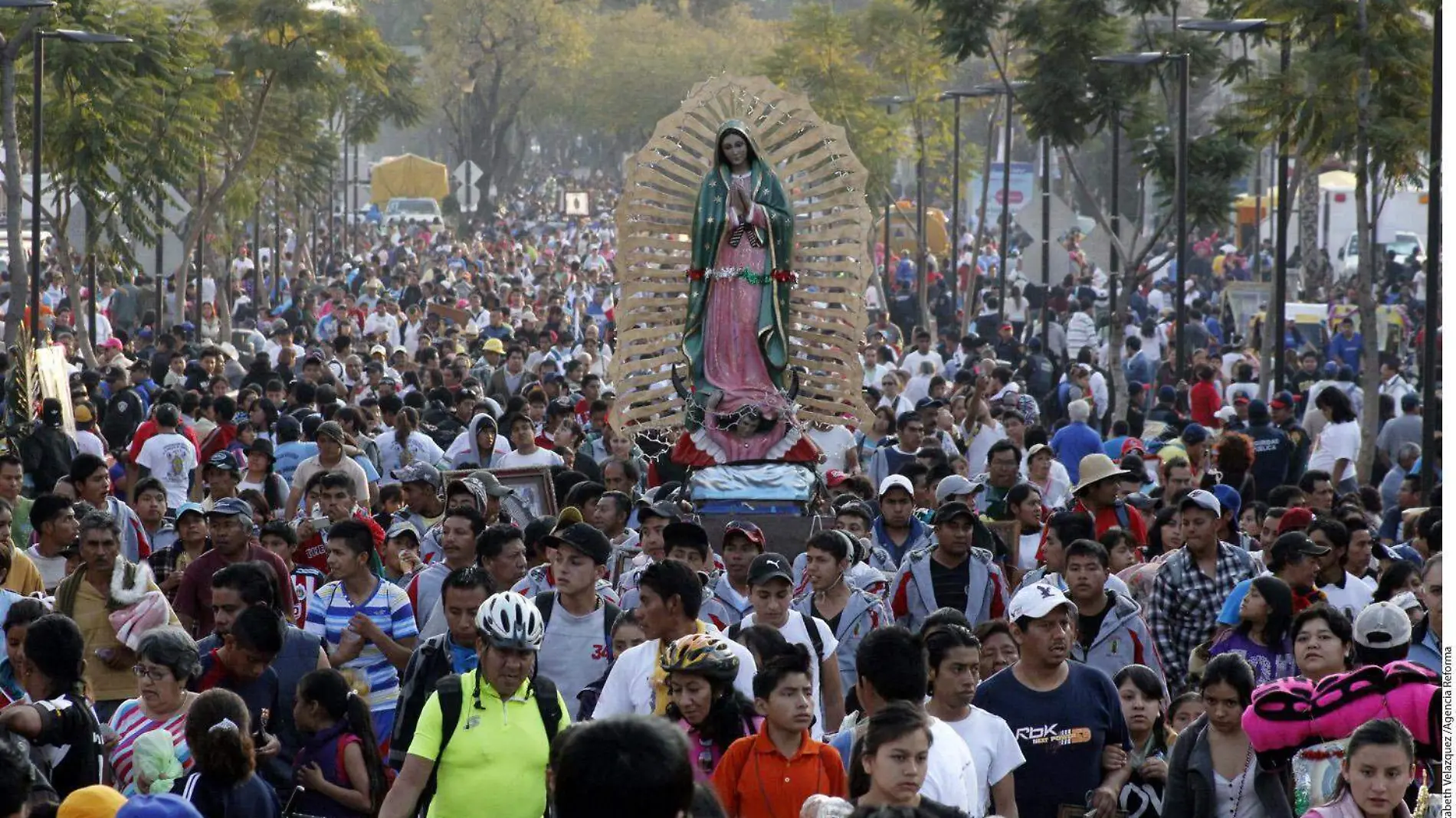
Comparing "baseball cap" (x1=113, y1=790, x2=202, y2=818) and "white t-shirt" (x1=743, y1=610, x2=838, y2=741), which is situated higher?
"baseball cap" (x1=113, y1=790, x2=202, y2=818)

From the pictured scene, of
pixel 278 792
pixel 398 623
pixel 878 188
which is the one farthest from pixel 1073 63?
pixel 278 792

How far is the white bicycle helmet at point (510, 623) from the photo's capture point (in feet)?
24.5

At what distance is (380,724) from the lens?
10.0m

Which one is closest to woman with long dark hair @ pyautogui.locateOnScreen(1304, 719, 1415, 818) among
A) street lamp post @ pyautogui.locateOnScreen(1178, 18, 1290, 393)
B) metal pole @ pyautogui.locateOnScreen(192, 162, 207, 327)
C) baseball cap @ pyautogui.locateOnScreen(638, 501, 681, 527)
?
baseball cap @ pyautogui.locateOnScreen(638, 501, 681, 527)

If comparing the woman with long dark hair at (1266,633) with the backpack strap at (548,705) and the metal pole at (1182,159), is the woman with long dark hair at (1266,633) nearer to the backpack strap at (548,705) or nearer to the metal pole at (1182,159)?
the backpack strap at (548,705)

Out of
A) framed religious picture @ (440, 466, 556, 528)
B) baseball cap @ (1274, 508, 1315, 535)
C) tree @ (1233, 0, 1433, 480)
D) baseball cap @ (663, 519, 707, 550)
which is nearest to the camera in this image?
baseball cap @ (663, 519, 707, 550)

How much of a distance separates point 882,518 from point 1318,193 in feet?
132

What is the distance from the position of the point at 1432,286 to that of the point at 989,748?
12.6 m

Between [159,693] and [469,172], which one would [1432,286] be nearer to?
[159,693]

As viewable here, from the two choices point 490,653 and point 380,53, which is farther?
point 380,53

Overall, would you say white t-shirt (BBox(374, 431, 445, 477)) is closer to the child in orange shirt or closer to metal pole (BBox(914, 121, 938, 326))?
the child in orange shirt

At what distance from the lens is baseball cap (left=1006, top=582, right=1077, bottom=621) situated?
8211 millimetres

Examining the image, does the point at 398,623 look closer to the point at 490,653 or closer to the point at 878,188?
the point at 490,653

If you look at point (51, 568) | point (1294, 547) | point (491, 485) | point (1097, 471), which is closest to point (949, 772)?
point (1294, 547)
